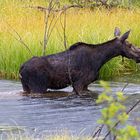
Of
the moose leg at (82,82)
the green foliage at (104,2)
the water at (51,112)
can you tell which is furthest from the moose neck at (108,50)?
the green foliage at (104,2)

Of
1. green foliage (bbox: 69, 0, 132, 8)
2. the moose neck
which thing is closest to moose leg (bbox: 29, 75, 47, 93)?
the moose neck

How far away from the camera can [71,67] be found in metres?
11.1

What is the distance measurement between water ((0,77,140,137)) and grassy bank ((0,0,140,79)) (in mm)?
1640

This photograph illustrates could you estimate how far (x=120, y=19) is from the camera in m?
17.2

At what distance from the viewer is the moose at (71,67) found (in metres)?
11.0

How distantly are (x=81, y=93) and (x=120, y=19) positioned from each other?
6.50 m

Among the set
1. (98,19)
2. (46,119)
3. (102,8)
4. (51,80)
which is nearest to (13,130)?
(46,119)

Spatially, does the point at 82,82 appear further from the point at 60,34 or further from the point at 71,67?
the point at 60,34

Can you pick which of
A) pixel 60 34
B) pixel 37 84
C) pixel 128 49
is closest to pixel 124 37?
pixel 128 49

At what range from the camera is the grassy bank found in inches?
545

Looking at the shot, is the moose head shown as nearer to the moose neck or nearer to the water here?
the moose neck

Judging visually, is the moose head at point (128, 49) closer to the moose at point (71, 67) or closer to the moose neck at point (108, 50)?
the moose at point (71, 67)

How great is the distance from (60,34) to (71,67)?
4158 mm

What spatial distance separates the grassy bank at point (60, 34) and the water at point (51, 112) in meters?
1.64
